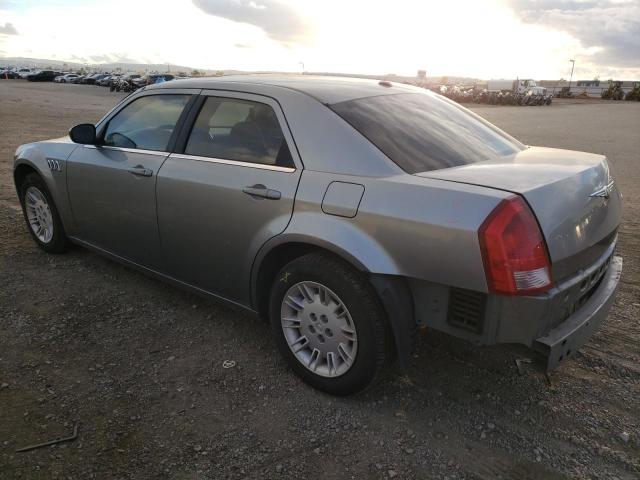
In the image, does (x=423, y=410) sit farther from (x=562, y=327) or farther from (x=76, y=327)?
(x=76, y=327)

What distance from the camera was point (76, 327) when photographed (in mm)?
3635

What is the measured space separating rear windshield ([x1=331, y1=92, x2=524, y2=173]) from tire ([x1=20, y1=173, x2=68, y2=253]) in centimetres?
310

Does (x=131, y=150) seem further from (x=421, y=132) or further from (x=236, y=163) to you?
(x=421, y=132)

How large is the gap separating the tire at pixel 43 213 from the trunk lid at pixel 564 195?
360 cm

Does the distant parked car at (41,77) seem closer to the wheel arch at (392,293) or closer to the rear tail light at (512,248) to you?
the wheel arch at (392,293)

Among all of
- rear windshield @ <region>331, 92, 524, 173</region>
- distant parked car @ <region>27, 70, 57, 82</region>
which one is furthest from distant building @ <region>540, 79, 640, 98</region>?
distant parked car @ <region>27, 70, 57, 82</region>

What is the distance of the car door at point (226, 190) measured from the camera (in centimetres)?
291

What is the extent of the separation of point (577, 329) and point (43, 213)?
4.56 metres

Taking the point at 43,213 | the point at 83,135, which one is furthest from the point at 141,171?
the point at 43,213

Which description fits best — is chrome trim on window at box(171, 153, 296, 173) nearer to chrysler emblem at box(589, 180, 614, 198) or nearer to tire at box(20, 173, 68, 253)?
chrysler emblem at box(589, 180, 614, 198)

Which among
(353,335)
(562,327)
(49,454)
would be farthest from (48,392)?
(562,327)

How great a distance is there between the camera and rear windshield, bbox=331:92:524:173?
2727 millimetres

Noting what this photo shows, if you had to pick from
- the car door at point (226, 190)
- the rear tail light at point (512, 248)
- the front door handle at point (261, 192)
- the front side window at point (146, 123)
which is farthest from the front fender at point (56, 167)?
the rear tail light at point (512, 248)

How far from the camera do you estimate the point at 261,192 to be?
9.55ft
